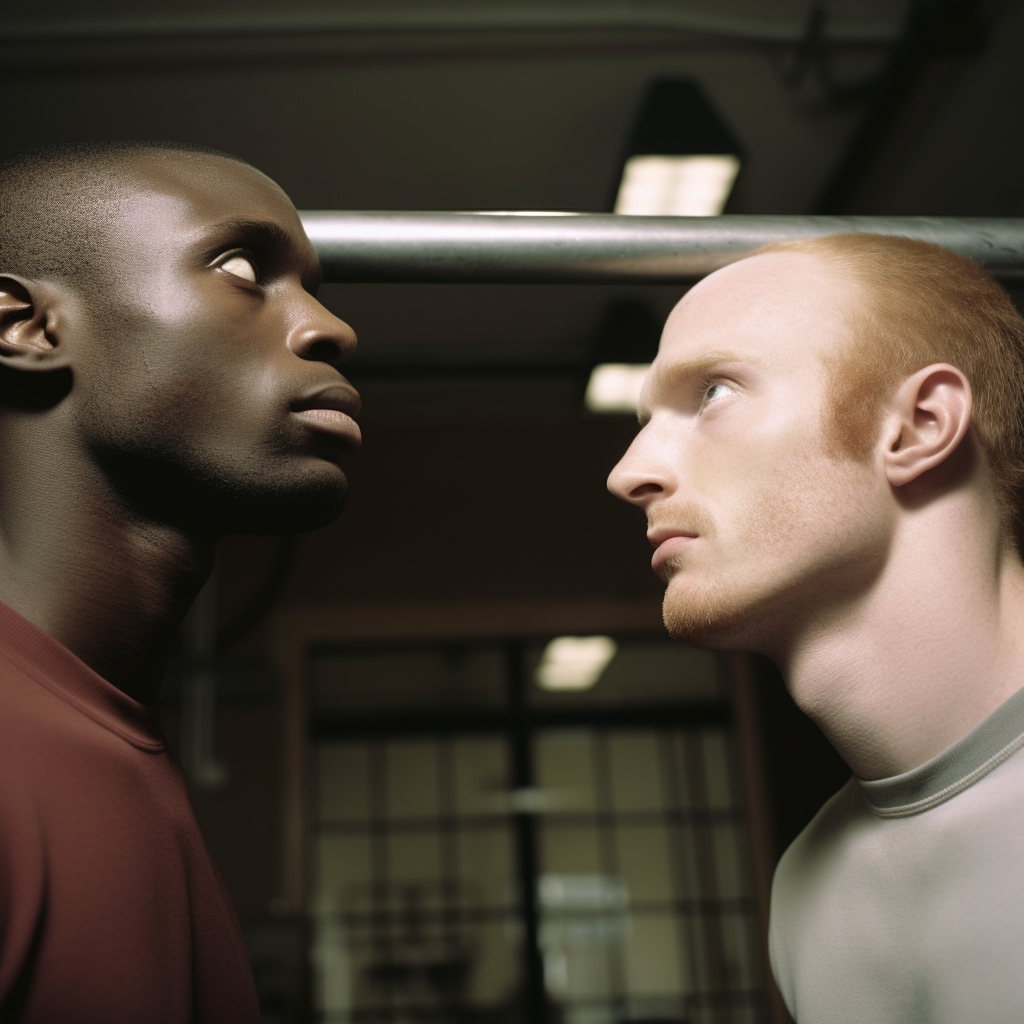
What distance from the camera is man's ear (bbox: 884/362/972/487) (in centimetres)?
57

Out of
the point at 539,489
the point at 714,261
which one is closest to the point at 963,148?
the point at 539,489

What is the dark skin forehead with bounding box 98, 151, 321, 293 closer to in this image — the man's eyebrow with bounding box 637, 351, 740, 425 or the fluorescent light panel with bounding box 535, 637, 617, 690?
the man's eyebrow with bounding box 637, 351, 740, 425

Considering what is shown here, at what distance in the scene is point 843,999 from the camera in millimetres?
578

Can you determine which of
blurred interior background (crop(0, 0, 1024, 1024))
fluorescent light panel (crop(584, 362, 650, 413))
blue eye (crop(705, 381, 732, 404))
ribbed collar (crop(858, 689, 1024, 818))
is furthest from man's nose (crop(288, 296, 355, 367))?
fluorescent light panel (crop(584, 362, 650, 413))

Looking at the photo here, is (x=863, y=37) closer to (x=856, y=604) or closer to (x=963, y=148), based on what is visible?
(x=963, y=148)

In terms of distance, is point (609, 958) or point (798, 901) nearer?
point (798, 901)

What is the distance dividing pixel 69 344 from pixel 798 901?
1.76 ft

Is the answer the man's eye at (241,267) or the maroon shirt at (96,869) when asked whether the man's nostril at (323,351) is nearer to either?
the man's eye at (241,267)

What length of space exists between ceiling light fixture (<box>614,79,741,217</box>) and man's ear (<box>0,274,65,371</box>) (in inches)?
91.6

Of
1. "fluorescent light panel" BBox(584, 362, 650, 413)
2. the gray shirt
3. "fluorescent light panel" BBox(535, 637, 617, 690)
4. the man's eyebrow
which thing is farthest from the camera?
"fluorescent light panel" BBox(535, 637, 617, 690)

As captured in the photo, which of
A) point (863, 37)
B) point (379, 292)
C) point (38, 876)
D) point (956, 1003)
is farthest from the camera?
point (379, 292)

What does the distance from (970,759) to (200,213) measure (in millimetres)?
496

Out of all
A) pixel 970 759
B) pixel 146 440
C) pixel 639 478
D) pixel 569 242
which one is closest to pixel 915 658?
pixel 970 759

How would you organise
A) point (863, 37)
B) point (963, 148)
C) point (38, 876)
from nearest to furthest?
point (38, 876) < point (863, 37) < point (963, 148)
